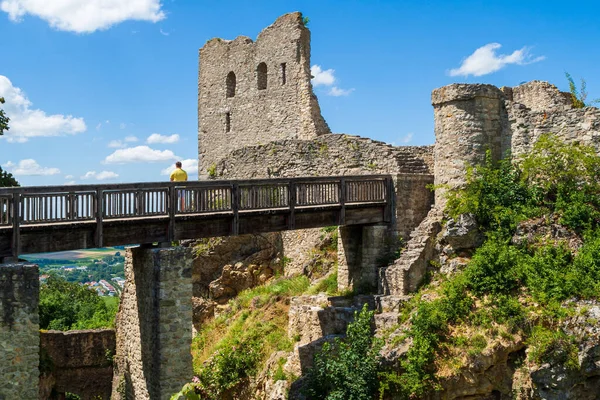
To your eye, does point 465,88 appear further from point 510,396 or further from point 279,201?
point 510,396

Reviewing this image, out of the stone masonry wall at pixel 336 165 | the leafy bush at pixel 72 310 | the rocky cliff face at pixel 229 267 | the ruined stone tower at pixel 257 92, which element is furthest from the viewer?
the leafy bush at pixel 72 310

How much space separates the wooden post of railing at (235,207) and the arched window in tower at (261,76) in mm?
12839

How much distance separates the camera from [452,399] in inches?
484

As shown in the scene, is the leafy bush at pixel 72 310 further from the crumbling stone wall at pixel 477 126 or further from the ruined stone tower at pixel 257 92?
the crumbling stone wall at pixel 477 126

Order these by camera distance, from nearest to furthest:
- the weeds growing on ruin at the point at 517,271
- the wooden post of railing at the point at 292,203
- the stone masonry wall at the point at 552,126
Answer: the weeds growing on ruin at the point at 517,271
the wooden post of railing at the point at 292,203
the stone masonry wall at the point at 552,126

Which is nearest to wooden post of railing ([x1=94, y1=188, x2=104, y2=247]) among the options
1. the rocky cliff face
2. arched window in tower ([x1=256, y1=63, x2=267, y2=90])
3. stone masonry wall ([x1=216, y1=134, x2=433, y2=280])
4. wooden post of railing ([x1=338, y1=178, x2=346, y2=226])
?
wooden post of railing ([x1=338, y1=178, x2=346, y2=226])

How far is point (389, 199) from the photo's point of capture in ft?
53.1

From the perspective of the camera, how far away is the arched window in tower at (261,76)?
25.8m

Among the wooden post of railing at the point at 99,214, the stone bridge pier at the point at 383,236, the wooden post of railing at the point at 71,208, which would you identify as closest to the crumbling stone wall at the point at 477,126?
the stone bridge pier at the point at 383,236

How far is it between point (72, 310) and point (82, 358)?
1334 centimetres

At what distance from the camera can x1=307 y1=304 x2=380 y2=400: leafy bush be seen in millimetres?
12242

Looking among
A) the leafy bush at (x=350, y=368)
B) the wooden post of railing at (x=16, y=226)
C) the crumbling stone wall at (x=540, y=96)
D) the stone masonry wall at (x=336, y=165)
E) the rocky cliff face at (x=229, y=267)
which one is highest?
the crumbling stone wall at (x=540, y=96)

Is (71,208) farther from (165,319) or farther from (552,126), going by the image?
(552,126)

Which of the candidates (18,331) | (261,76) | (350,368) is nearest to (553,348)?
(350,368)
